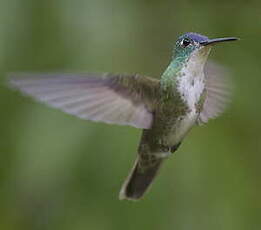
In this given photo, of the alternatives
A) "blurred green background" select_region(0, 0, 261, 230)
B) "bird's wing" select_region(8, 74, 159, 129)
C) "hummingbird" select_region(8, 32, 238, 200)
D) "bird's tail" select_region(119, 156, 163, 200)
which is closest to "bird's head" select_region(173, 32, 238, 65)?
"hummingbird" select_region(8, 32, 238, 200)

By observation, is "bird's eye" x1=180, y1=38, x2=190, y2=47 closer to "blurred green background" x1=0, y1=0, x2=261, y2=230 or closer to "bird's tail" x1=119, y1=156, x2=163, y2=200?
"bird's tail" x1=119, y1=156, x2=163, y2=200

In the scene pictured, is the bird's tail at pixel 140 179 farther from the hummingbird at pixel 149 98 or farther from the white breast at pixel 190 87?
the white breast at pixel 190 87

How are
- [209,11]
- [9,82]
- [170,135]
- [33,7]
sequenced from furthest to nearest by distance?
[209,11], [33,7], [170,135], [9,82]

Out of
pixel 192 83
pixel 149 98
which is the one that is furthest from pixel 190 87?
pixel 149 98

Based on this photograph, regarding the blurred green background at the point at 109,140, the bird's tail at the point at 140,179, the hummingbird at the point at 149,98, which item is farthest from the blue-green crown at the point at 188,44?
the blurred green background at the point at 109,140

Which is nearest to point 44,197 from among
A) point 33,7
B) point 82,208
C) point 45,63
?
point 82,208

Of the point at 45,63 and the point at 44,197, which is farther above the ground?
the point at 45,63

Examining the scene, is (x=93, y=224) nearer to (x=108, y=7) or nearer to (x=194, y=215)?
(x=194, y=215)
